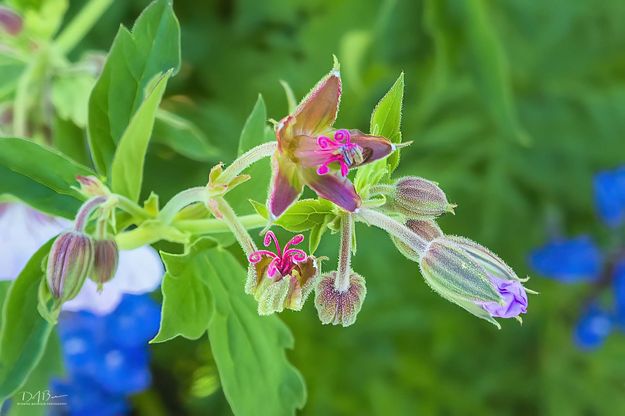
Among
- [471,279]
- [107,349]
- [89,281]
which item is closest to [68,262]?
[89,281]

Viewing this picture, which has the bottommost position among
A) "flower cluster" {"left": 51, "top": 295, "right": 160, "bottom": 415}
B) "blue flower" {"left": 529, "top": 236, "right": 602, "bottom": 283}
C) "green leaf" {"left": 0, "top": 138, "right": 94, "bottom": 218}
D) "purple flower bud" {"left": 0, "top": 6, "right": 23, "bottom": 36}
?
"green leaf" {"left": 0, "top": 138, "right": 94, "bottom": 218}

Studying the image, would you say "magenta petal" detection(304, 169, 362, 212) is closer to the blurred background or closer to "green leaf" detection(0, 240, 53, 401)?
"green leaf" detection(0, 240, 53, 401)

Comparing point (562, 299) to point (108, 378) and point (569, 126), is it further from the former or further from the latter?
point (108, 378)

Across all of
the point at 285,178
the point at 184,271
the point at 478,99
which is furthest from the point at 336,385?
the point at 285,178

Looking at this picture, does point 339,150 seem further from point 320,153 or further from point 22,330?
point 22,330

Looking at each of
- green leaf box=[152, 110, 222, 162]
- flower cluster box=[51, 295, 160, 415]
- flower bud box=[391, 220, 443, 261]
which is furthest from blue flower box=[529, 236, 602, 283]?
flower bud box=[391, 220, 443, 261]

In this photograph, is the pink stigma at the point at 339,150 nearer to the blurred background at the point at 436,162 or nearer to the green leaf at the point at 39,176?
the green leaf at the point at 39,176
